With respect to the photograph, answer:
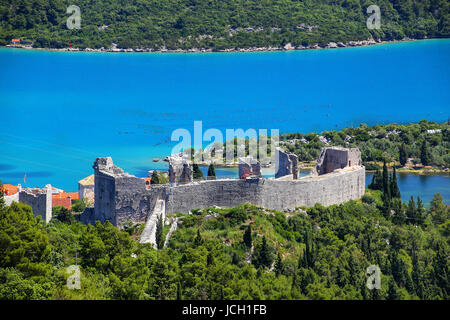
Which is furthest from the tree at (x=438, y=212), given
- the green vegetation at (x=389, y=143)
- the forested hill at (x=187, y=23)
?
the forested hill at (x=187, y=23)

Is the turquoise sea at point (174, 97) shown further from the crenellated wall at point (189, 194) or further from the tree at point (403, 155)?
the crenellated wall at point (189, 194)

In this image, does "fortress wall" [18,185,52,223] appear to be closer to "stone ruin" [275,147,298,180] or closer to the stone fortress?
the stone fortress

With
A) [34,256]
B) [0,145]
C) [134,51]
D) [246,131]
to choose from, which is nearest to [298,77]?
[134,51]

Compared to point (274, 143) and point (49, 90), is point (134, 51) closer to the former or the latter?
point (49, 90)

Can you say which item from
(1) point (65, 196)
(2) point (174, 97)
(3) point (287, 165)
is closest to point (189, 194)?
(3) point (287, 165)

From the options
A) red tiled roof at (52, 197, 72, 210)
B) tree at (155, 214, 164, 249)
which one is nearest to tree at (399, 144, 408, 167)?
red tiled roof at (52, 197, 72, 210)
